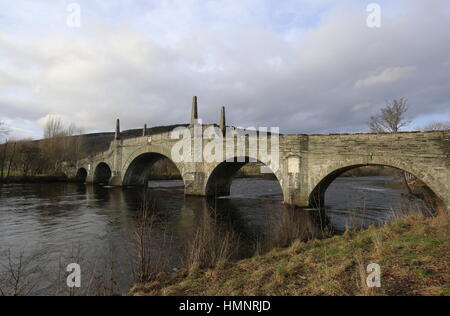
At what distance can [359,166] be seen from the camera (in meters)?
15.7

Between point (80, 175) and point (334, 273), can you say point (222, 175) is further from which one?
point (80, 175)

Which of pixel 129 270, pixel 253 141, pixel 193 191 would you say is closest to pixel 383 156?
pixel 253 141

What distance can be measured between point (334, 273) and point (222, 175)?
19148mm

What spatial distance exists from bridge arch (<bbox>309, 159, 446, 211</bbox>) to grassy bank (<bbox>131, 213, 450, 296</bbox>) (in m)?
6.09

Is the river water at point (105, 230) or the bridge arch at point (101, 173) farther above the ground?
the bridge arch at point (101, 173)

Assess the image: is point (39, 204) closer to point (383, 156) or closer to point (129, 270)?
point (129, 270)

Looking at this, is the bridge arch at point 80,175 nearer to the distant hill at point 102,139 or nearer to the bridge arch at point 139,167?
the bridge arch at point 139,167

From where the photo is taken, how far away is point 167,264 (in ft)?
24.7

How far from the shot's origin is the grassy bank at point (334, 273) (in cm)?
430

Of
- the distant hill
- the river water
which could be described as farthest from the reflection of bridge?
the distant hill

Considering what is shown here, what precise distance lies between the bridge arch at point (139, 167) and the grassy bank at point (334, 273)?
80.3ft

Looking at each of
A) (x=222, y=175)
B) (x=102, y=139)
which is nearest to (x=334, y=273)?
(x=222, y=175)

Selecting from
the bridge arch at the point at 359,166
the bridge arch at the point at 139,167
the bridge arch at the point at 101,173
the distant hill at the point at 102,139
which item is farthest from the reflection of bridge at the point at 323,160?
the distant hill at the point at 102,139

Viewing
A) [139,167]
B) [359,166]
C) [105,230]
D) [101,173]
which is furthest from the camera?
[101,173]
